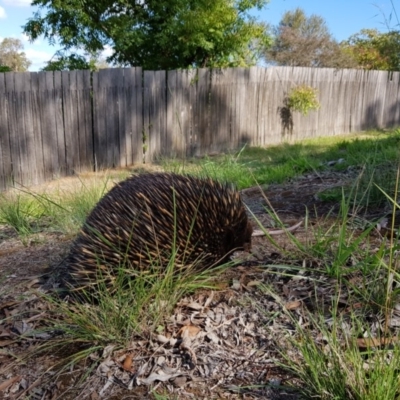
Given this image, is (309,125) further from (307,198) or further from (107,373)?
(107,373)

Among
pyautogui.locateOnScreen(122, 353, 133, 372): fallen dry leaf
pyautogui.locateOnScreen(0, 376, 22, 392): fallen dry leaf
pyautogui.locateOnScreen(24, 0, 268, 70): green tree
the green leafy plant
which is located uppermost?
pyautogui.locateOnScreen(24, 0, 268, 70): green tree

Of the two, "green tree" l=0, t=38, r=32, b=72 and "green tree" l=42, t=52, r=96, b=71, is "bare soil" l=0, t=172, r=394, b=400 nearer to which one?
"green tree" l=42, t=52, r=96, b=71

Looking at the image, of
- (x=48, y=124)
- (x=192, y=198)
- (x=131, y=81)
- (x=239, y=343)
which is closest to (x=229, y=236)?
(x=192, y=198)

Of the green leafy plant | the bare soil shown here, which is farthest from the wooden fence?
the bare soil

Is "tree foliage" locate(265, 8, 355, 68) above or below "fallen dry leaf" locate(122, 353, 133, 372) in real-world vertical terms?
above

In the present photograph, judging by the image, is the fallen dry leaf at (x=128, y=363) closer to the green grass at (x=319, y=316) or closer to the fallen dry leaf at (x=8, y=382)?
the green grass at (x=319, y=316)

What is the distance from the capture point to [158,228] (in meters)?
2.96

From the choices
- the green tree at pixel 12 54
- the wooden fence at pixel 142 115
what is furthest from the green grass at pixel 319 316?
the green tree at pixel 12 54

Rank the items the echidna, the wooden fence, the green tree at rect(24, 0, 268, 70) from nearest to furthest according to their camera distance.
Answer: the echidna → the wooden fence → the green tree at rect(24, 0, 268, 70)

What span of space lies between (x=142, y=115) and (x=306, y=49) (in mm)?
31862

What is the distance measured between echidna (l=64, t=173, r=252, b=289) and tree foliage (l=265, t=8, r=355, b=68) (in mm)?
37108

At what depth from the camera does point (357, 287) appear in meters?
2.55

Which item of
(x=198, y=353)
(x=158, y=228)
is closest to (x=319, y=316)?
(x=198, y=353)

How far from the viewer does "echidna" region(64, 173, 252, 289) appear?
2908 mm
